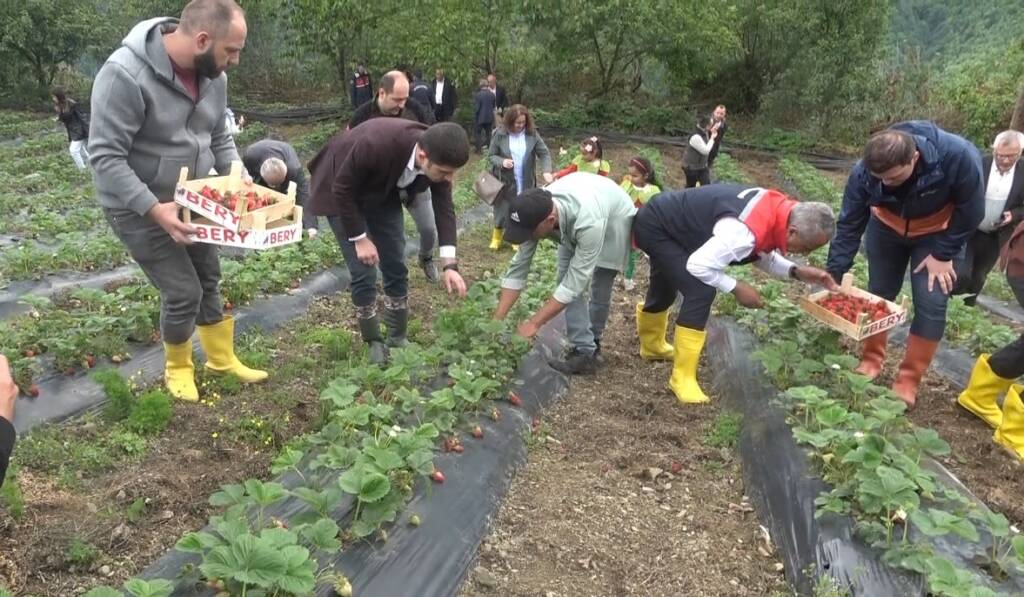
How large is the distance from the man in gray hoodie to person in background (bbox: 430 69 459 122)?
11.9 m

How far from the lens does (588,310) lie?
478 centimetres

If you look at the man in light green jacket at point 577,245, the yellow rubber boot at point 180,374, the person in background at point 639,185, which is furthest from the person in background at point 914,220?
the yellow rubber boot at point 180,374

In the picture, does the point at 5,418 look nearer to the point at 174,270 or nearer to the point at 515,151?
the point at 174,270

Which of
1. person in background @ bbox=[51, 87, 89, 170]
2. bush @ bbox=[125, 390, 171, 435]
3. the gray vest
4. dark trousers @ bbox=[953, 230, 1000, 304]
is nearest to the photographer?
bush @ bbox=[125, 390, 171, 435]

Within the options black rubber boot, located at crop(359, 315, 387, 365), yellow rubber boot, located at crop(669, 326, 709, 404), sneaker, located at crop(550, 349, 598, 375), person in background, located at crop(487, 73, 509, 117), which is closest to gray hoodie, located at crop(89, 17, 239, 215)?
black rubber boot, located at crop(359, 315, 387, 365)

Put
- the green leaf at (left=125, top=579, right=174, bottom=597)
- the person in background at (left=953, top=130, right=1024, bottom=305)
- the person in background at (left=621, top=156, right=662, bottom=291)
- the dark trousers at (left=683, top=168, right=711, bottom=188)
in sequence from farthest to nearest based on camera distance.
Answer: the dark trousers at (left=683, top=168, right=711, bottom=188) → the person in background at (left=621, top=156, right=662, bottom=291) → the person in background at (left=953, top=130, right=1024, bottom=305) → the green leaf at (left=125, top=579, right=174, bottom=597)

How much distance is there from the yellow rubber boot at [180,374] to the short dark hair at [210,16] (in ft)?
5.04

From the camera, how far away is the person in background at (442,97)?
1514cm

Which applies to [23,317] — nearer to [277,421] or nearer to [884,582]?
[277,421]

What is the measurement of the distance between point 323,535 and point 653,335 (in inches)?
125

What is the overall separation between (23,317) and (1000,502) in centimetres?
546

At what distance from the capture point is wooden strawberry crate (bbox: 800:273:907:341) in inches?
158

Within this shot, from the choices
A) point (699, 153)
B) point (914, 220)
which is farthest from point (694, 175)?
point (914, 220)

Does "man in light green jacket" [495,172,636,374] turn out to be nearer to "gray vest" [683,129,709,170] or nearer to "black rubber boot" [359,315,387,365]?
"black rubber boot" [359,315,387,365]
